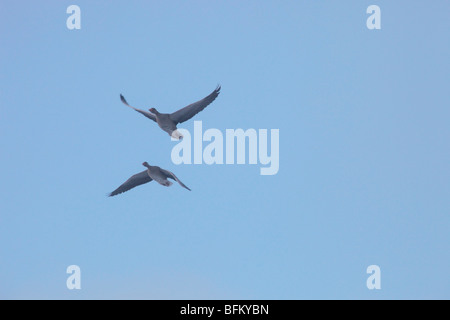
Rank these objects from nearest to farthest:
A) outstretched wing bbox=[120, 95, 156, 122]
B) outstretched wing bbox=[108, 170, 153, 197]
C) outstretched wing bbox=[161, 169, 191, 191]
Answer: outstretched wing bbox=[161, 169, 191, 191]
outstretched wing bbox=[120, 95, 156, 122]
outstretched wing bbox=[108, 170, 153, 197]

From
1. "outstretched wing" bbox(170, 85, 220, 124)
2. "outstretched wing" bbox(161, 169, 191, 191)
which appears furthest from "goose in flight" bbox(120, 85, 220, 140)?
"outstretched wing" bbox(161, 169, 191, 191)

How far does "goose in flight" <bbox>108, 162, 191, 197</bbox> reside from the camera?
32.3ft

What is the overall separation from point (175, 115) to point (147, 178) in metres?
1.08

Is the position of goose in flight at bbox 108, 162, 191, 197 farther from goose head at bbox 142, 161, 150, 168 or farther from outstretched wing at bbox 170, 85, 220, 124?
outstretched wing at bbox 170, 85, 220, 124

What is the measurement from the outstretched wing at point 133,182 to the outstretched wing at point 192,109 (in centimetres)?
92

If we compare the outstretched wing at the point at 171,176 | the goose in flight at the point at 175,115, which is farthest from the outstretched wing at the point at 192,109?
the outstretched wing at the point at 171,176

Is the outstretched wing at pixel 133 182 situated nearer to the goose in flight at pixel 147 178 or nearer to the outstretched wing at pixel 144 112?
the goose in flight at pixel 147 178

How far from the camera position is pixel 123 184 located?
33.4ft

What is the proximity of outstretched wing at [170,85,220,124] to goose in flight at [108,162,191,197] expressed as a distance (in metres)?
0.61

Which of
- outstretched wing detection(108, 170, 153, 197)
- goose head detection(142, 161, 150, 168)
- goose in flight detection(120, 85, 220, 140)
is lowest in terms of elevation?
outstretched wing detection(108, 170, 153, 197)

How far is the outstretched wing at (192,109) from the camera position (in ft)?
30.9

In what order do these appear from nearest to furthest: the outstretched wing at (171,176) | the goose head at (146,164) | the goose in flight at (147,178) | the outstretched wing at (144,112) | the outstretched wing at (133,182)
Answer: the outstretched wing at (171,176) → the outstretched wing at (144,112) → the goose in flight at (147,178) → the goose head at (146,164) → the outstretched wing at (133,182)
